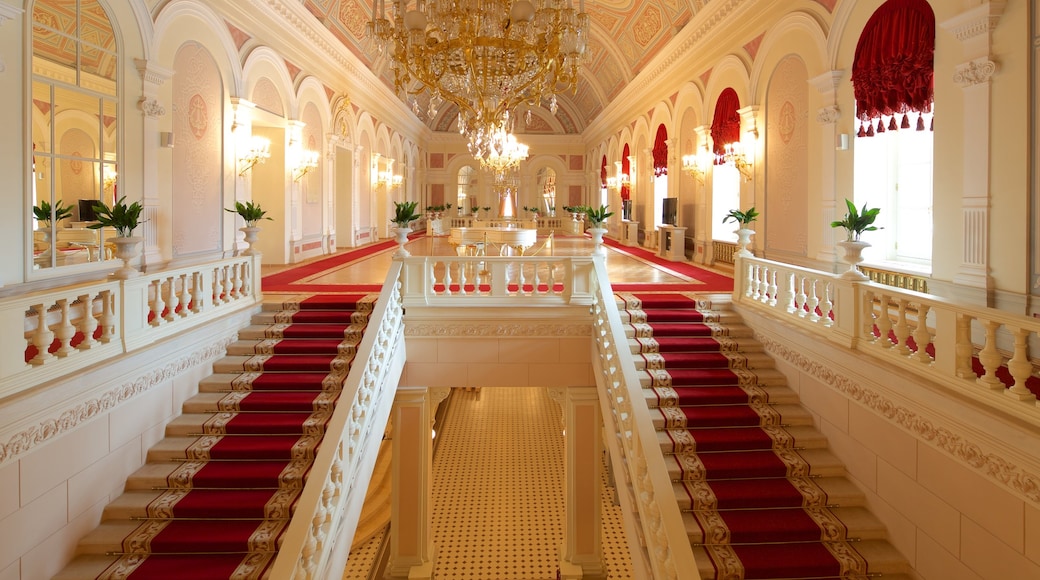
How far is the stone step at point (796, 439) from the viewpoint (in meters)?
5.73

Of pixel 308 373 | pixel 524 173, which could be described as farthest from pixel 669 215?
pixel 524 173

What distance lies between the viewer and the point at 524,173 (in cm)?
3016

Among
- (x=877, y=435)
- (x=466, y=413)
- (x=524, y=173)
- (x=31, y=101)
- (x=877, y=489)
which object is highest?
(x=524, y=173)

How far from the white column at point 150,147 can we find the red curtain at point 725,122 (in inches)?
362

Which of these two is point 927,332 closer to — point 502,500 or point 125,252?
point 125,252

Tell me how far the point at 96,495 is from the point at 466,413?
1098 centimetres

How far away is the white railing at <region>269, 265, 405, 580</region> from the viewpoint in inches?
157

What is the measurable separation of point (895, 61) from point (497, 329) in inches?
211

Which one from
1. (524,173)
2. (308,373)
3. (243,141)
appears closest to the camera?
(308,373)

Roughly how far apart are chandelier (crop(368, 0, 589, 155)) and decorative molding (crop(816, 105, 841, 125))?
11.3ft

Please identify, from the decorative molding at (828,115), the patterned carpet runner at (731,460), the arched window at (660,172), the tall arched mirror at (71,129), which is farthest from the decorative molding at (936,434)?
the arched window at (660,172)

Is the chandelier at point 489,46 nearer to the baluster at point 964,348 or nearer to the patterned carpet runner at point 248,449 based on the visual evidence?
the patterned carpet runner at point 248,449

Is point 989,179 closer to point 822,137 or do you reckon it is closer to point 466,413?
point 822,137

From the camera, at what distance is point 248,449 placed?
5.59 meters
